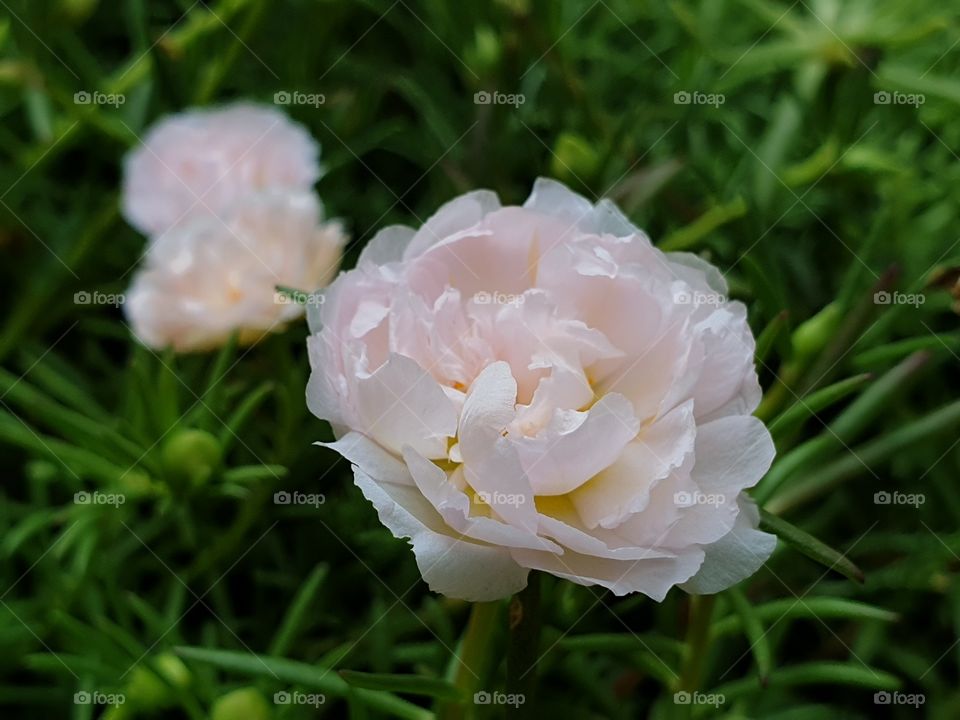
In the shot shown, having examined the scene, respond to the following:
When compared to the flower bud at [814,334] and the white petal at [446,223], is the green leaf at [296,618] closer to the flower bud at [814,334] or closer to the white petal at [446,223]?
the white petal at [446,223]

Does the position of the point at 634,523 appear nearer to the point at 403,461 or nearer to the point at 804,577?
the point at 403,461

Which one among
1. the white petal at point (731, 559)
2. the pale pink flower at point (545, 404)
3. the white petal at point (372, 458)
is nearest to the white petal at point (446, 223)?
the pale pink flower at point (545, 404)

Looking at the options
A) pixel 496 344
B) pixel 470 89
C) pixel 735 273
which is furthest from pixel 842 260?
pixel 496 344

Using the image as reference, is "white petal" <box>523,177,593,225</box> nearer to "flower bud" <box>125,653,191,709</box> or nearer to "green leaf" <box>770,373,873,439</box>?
"green leaf" <box>770,373,873,439</box>

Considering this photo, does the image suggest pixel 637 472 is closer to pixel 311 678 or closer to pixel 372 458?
pixel 372 458

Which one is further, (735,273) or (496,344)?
(735,273)

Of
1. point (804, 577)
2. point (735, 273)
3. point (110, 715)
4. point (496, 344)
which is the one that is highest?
point (496, 344)
